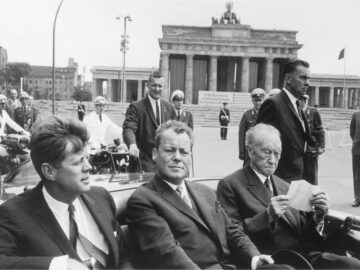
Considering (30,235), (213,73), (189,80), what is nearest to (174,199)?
(30,235)

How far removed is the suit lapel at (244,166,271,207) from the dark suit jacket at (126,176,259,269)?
0.36 metres

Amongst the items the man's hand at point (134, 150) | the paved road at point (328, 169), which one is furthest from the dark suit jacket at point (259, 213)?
the paved road at point (328, 169)

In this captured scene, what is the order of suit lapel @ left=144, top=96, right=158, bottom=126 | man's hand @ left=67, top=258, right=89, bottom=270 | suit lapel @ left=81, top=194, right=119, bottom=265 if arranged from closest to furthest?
man's hand @ left=67, top=258, right=89, bottom=270
suit lapel @ left=81, top=194, right=119, bottom=265
suit lapel @ left=144, top=96, right=158, bottom=126

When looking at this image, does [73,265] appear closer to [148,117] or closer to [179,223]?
[179,223]

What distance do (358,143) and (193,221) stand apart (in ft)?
21.0

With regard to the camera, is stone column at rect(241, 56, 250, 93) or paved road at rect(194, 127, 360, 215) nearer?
paved road at rect(194, 127, 360, 215)

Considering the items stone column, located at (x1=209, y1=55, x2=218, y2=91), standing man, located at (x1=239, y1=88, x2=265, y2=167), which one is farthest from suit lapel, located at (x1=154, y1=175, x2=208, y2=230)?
stone column, located at (x1=209, y1=55, x2=218, y2=91)

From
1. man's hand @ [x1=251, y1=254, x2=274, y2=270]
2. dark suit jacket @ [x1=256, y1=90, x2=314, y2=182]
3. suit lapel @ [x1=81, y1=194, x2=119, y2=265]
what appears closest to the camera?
suit lapel @ [x1=81, y1=194, x2=119, y2=265]

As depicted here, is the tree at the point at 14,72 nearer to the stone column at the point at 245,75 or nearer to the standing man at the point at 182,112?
the stone column at the point at 245,75

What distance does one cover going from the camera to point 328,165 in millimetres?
13250

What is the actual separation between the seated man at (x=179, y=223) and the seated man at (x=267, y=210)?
0.60ft

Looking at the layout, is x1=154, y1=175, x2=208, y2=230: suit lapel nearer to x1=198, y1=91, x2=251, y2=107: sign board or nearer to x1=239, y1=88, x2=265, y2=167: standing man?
x1=239, y1=88, x2=265, y2=167: standing man

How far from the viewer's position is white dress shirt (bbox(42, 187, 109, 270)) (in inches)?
94.7

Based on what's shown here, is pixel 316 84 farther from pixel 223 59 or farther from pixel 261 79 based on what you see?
pixel 223 59
